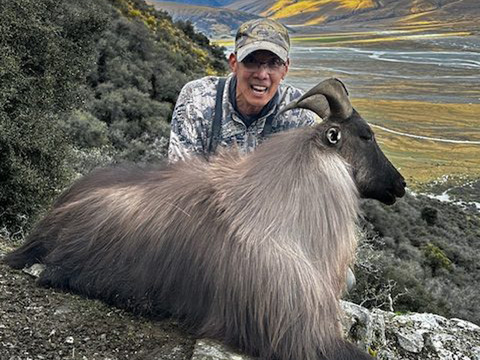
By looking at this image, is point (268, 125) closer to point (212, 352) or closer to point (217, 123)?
point (217, 123)

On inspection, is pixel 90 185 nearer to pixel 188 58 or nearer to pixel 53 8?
pixel 53 8

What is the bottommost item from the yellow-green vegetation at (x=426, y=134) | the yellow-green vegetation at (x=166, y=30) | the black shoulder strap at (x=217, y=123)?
the yellow-green vegetation at (x=426, y=134)

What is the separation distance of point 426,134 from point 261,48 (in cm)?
3984

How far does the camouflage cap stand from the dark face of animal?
828 millimetres

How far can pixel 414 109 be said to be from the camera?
178 ft

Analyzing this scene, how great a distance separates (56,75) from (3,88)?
2.04 metres

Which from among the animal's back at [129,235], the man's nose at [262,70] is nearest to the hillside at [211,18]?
the man's nose at [262,70]

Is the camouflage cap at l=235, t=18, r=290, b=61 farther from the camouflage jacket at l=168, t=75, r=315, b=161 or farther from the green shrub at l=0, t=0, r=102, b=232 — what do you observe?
the green shrub at l=0, t=0, r=102, b=232

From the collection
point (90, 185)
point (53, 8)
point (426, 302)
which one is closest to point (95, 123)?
point (53, 8)

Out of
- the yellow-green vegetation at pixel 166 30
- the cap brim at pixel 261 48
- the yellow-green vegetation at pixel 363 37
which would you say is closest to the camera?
the cap brim at pixel 261 48

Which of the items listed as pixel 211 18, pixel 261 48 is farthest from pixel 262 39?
pixel 211 18

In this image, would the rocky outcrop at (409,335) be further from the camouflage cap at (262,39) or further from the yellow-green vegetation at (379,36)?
the yellow-green vegetation at (379,36)

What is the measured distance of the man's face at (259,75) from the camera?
5074mm

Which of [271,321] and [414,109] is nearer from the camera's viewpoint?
[271,321]
